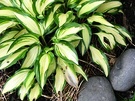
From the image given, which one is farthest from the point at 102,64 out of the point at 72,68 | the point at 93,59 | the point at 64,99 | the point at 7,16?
the point at 7,16

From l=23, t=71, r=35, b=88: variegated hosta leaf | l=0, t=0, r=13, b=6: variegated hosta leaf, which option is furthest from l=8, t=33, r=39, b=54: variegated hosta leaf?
l=0, t=0, r=13, b=6: variegated hosta leaf

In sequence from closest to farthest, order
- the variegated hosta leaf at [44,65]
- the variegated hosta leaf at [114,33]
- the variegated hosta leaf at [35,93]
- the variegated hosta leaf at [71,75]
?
1. the variegated hosta leaf at [44,65]
2. the variegated hosta leaf at [71,75]
3. the variegated hosta leaf at [35,93]
4. the variegated hosta leaf at [114,33]

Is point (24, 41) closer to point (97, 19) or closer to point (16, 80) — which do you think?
point (16, 80)

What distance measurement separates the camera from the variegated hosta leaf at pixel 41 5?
2203mm

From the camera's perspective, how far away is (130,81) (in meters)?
2.43

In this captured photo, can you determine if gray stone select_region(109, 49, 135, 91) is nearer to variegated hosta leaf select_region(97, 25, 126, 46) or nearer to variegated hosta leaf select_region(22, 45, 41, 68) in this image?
variegated hosta leaf select_region(97, 25, 126, 46)

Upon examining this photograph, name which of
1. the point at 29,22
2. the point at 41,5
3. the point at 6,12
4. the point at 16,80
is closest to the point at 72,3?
the point at 41,5

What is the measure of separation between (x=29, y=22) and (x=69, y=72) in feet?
1.48

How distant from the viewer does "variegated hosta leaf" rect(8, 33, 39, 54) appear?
217 centimetres

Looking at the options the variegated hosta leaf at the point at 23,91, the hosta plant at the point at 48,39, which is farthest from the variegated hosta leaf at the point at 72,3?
the variegated hosta leaf at the point at 23,91

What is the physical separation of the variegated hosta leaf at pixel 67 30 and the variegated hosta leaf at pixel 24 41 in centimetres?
17

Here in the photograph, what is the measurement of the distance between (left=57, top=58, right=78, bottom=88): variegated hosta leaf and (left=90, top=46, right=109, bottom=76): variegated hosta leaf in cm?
22

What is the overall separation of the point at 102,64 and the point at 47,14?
1.80ft

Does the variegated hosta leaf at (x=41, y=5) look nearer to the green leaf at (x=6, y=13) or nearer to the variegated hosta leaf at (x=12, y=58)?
the green leaf at (x=6, y=13)
